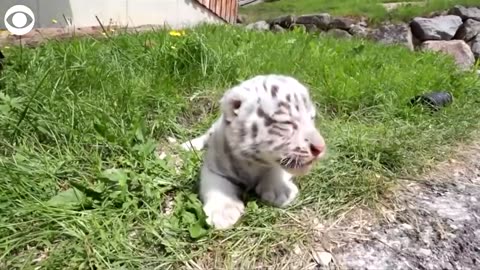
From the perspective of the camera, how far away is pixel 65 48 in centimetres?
394

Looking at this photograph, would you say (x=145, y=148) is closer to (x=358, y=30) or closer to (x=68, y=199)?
(x=68, y=199)

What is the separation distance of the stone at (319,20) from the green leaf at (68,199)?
7.85 m

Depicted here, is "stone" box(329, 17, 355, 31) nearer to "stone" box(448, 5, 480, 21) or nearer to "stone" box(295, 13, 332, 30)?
"stone" box(295, 13, 332, 30)

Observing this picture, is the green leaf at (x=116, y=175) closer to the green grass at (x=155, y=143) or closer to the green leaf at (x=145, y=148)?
the green grass at (x=155, y=143)

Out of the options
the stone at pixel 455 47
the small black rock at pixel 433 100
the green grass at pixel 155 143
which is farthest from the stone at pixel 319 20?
the small black rock at pixel 433 100

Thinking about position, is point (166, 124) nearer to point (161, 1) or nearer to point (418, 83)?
point (418, 83)

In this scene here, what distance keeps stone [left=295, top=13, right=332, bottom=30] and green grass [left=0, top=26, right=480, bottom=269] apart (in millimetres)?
5337

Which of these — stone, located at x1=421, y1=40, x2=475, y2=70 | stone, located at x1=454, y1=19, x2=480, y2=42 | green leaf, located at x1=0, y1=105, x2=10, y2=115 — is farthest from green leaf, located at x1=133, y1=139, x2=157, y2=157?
stone, located at x1=454, y1=19, x2=480, y2=42

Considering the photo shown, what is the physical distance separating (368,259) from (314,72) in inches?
85.8

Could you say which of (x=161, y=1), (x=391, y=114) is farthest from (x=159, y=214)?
(x=161, y=1)

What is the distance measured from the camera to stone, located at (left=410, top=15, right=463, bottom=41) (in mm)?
9711

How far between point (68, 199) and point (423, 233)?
4.39ft

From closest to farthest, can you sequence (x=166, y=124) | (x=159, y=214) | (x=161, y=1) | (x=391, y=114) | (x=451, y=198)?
(x=159, y=214) → (x=451, y=198) → (x=166, y=124) → (x=391, y=114) → (x=161, y=1)

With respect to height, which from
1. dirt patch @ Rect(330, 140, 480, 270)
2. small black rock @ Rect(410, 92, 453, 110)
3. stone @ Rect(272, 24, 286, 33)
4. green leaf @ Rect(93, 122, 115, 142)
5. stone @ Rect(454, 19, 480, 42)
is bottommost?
stone @ Rect(454, 19, 480, 42)
